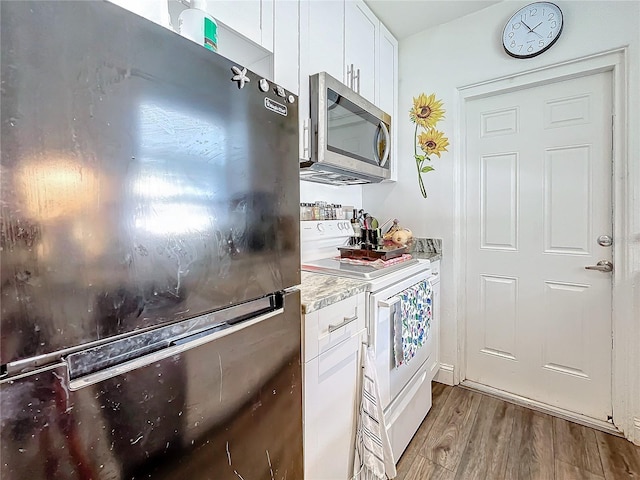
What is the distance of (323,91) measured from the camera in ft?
4.71

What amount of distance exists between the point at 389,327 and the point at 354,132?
3.40 feet

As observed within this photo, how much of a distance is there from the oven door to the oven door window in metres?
0.74

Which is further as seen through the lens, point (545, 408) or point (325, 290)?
point (545, 408)

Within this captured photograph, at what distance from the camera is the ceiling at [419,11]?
6.48 feet

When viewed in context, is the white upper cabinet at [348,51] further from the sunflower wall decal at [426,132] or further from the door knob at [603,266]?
the door knob at [603,266]

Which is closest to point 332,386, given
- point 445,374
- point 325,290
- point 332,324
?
point 332,324

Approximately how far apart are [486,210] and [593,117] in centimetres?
75

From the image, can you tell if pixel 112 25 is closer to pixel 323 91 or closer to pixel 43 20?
pixel 43 20

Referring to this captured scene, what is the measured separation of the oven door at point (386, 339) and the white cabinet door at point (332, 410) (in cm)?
10

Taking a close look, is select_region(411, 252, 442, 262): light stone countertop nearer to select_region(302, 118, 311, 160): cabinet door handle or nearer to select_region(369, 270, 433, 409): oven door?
select_region(369, 270, 433, 409): oven door

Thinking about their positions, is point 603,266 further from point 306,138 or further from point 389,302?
point 306,138

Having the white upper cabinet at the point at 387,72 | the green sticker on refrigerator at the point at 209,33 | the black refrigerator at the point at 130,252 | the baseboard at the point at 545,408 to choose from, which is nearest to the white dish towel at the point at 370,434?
the black refrigerator at the point at 130,252

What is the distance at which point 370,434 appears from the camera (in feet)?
3.96

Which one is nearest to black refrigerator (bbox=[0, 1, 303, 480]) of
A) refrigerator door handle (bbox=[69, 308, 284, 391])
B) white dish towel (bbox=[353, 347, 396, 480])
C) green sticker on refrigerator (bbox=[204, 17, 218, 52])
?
refrigerator door handle (bbox=[69, 308, 284, 391])
